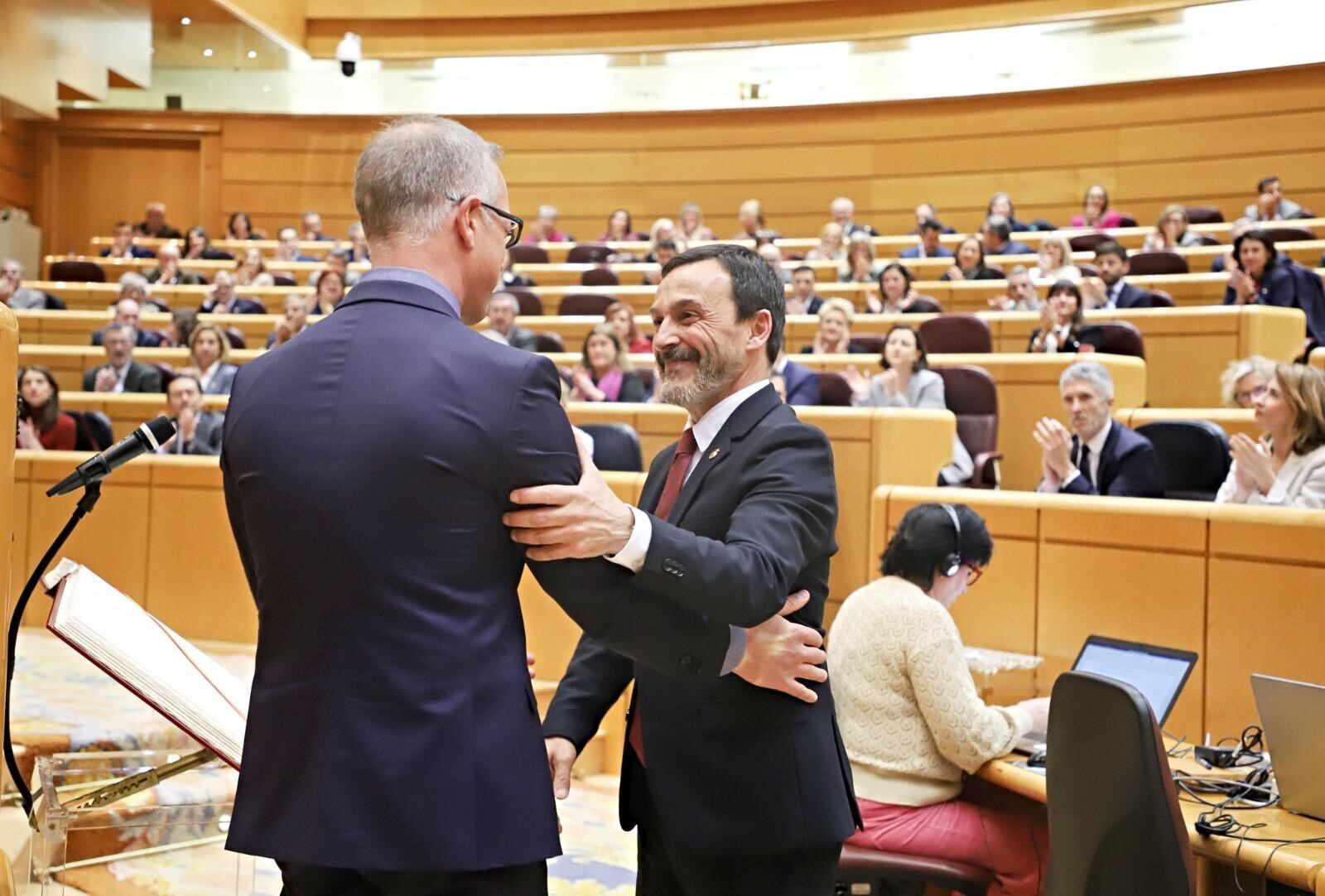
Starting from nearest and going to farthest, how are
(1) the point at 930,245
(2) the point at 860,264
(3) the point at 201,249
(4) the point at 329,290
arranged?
(4) the point at 329,290
(2) the point at 860,264
(1) the point at 930,245
(3) the point at 201,249

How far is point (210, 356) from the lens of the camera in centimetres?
694

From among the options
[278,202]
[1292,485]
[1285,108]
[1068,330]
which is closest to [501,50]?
[278,202]

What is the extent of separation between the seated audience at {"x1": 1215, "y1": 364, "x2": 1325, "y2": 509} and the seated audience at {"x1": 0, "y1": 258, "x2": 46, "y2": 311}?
8480mm

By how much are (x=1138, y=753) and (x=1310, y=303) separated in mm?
5177

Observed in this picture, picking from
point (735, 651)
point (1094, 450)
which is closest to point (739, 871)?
point (735, 651)

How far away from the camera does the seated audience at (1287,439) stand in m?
3.51

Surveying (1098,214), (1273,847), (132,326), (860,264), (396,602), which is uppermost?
(1098,214)

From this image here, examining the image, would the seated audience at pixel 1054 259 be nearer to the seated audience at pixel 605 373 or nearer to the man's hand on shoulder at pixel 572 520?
the seated audience at pixel 605 373

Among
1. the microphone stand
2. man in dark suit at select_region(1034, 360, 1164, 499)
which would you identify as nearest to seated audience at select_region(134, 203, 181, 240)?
man in dark suit at select_region(1034, 360, 1164, 499)

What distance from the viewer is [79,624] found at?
4.38 ft

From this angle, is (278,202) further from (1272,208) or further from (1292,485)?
(1292,485)

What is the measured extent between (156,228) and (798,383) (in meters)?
9.31

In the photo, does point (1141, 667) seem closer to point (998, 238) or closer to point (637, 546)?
point (637, 546)

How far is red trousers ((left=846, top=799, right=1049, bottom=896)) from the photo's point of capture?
2643 mm
